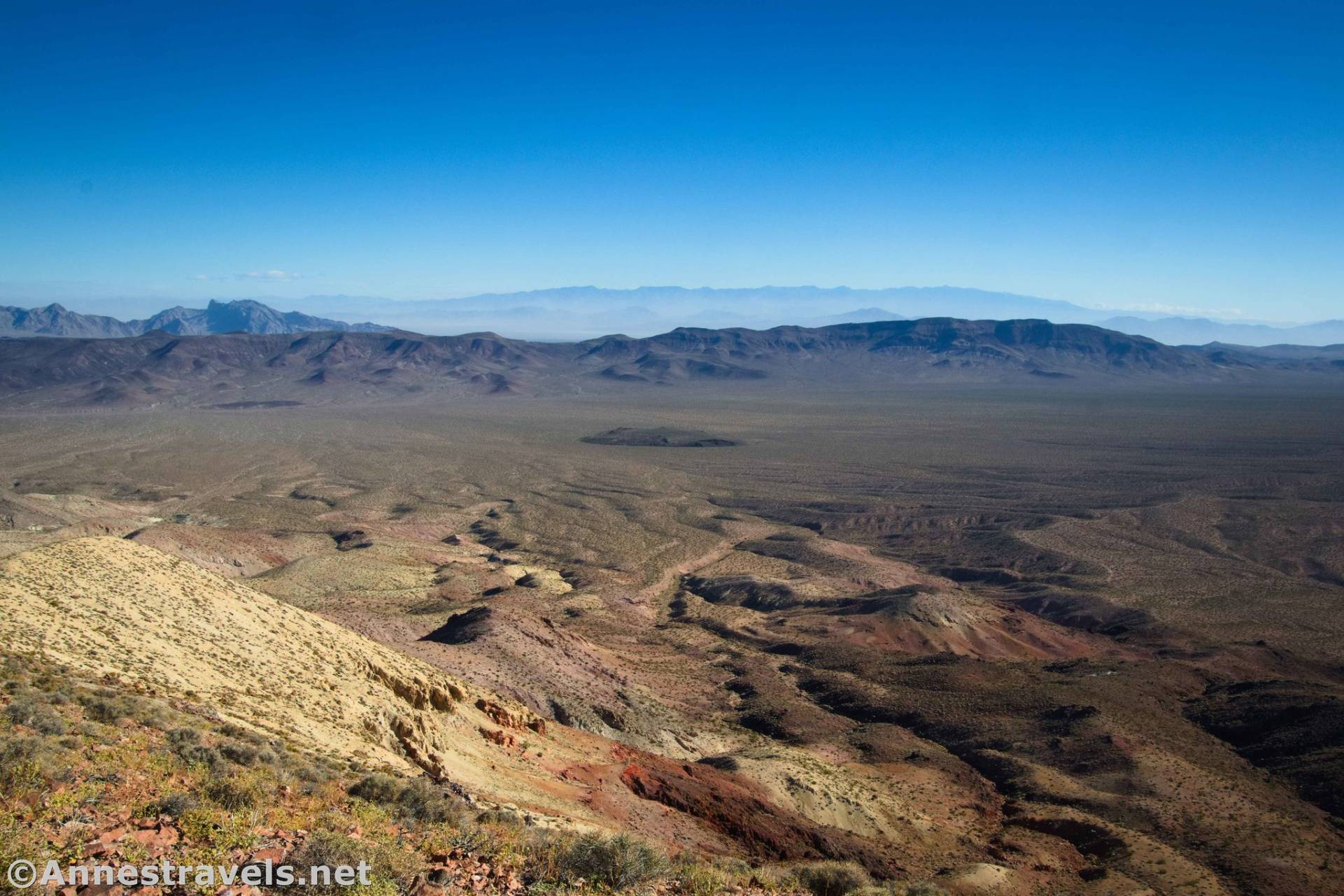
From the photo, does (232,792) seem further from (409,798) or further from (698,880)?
(698,880)

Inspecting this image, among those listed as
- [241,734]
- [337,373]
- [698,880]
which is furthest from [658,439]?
[337,373]

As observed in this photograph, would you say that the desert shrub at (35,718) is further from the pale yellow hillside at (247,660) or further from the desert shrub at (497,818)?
the desert shrub at (497,818)

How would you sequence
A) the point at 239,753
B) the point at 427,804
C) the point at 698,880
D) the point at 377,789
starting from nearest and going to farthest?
the point at 698,880
the point at 427,804
the point at 239,753
the point at 377,789

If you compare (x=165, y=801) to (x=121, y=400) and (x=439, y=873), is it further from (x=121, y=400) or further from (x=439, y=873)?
(x=121, y=400)

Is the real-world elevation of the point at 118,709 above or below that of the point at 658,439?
above

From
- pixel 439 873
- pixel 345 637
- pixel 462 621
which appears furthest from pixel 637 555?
pixel 439 873

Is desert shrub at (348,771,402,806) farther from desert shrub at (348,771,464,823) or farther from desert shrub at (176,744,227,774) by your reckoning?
desert shrub at (176,744,227,774)
